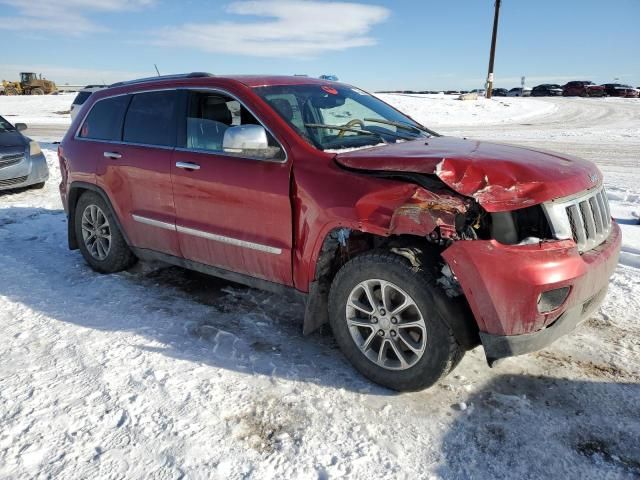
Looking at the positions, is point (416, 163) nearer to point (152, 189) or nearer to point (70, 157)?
point (152, 189)

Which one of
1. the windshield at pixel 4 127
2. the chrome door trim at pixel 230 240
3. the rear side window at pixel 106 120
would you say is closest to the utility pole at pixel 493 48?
the windshield at pixel 4 127

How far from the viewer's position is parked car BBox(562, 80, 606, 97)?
4481 cm

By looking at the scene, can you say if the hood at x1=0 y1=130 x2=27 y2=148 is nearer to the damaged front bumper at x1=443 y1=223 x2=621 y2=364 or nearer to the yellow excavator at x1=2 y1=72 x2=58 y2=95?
the damaged front bumper at x1=443 y1=223 x2=621 y2=364

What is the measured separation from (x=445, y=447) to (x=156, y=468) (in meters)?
1.40

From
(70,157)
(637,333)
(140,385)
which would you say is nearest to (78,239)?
(70,157)

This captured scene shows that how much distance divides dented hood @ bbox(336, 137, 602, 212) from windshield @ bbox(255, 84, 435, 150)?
0.35 m

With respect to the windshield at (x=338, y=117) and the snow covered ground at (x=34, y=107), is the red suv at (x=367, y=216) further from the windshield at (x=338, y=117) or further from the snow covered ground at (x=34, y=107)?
the snow covered ground at (x=34, y=107)

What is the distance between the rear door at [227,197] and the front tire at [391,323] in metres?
0.53

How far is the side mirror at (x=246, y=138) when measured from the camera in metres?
3.33

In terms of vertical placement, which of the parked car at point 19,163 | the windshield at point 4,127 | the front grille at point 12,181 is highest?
the windshield at point 4,127

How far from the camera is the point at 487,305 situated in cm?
264

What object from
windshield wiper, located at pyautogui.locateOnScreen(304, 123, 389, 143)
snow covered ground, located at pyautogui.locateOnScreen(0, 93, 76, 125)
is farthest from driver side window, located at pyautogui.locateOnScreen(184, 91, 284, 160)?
snow covered ground, located at pyautogui.locateOnScreen(0, 93, 76, 125)

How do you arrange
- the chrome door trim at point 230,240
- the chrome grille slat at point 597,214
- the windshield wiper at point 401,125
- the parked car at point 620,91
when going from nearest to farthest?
the chrome grille slat at point 597,214 → the chrome door trim at point 230,240 → the windshield wiper at point 401,125 → the parked car at point 620,91

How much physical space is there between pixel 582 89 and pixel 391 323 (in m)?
50.6
